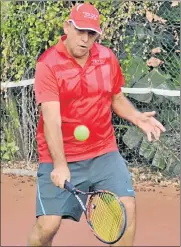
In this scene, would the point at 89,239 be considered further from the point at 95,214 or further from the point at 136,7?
the point at 136,7

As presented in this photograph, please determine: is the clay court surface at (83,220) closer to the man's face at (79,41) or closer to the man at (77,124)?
the man at (77,124)

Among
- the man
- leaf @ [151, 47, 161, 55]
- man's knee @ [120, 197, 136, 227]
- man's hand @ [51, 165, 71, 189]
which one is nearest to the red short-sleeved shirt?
the man

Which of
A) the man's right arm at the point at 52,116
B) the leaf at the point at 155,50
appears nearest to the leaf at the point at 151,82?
the leaf at the point at 155,50

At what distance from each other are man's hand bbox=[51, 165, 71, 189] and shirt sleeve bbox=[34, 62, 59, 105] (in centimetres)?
42

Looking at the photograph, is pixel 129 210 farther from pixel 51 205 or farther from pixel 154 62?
pixel 154 62

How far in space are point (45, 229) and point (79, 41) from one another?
1.18 meters

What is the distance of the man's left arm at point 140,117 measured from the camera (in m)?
4.48

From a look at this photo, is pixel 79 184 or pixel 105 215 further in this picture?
pixel 79 184

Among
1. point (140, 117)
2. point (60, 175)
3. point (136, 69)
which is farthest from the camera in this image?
point (136, 69)

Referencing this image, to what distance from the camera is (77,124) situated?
4406mm

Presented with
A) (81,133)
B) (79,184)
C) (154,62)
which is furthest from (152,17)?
(79,184)

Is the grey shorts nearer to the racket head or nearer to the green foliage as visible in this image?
the racket head

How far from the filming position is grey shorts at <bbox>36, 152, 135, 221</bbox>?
4371mm

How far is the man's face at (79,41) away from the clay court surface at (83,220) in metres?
1.89
